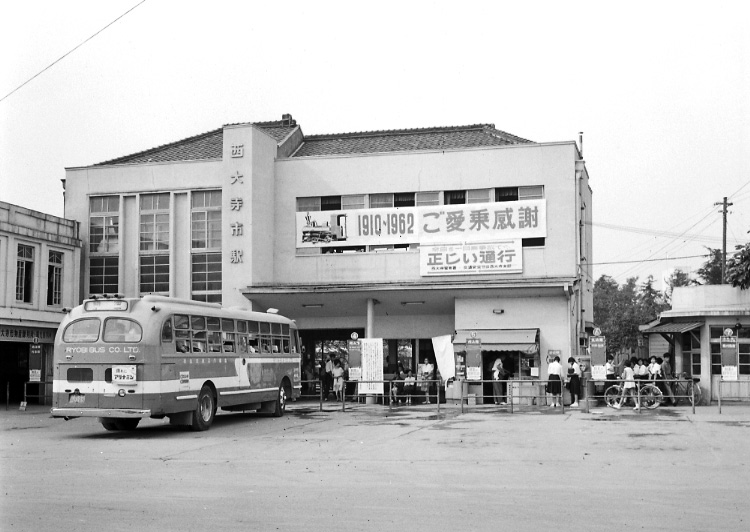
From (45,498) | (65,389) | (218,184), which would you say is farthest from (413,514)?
(218,184)

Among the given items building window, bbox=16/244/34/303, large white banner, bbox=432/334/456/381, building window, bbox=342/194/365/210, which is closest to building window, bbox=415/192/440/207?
building window, bbox=342/194/365/210

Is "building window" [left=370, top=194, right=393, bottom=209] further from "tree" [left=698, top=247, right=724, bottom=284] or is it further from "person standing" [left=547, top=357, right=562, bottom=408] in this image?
"tree" [left=698, top=247, right=724, bottom=284]

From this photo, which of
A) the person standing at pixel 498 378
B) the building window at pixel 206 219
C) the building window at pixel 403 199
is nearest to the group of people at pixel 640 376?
the person standing at pixel 498 378

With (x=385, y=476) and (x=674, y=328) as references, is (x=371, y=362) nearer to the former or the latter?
(x=674, y=328)

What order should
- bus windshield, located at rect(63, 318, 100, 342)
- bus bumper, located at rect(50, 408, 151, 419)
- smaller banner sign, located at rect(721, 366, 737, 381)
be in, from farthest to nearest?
smaller banner sign, located at rect(721, 366, 737, 381) → bus windshield, located at rect(63, 318, 100, 342) → bus bumper, located at rect(50, 408, 151, 419)

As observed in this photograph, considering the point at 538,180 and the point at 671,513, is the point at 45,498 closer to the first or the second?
the point at 671,513

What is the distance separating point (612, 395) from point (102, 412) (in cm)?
1423

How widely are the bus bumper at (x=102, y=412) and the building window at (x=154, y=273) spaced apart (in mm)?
14070

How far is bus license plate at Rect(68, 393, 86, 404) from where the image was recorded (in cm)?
1803

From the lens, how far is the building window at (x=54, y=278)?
29.8 meters

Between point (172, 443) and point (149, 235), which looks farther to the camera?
point (149, 235)

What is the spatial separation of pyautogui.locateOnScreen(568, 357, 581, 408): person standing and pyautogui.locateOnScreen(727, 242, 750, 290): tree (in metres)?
6.23

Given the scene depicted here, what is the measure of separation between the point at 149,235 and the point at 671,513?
84.8 ft

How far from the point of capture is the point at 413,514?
9328mm
